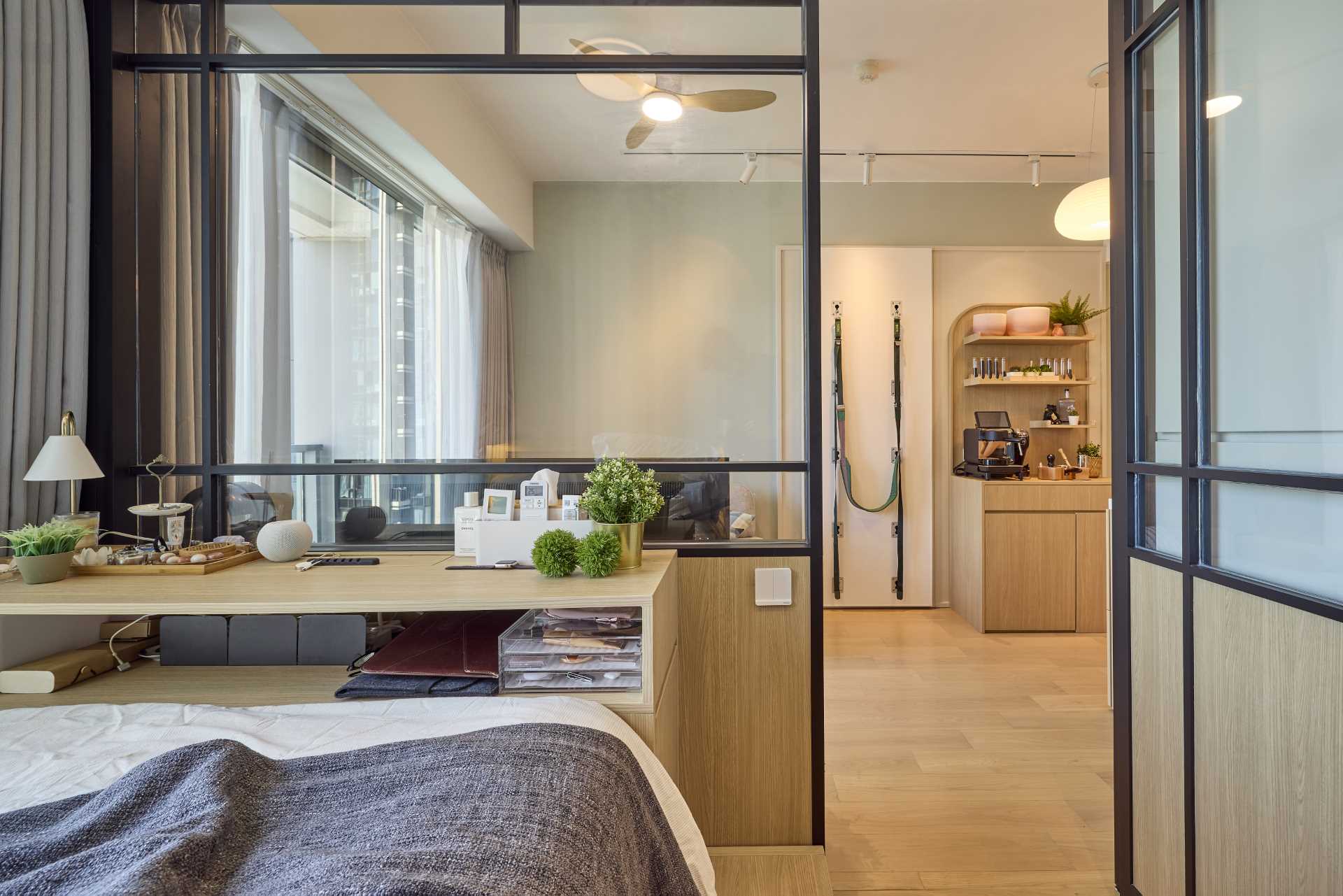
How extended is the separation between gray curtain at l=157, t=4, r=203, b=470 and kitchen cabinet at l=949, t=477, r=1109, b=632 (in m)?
3.77

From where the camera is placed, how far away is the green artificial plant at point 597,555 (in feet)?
4.65

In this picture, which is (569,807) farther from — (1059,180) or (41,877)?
(1059,180)

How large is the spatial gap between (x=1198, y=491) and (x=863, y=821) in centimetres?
134

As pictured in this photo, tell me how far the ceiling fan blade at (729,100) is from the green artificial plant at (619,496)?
1027 mm

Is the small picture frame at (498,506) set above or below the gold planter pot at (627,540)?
above

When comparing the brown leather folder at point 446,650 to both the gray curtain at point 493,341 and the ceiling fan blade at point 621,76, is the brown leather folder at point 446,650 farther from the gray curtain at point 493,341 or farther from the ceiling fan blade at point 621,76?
the ceiling fan blade at point 621,76

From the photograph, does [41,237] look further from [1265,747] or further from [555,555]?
[1265,747]

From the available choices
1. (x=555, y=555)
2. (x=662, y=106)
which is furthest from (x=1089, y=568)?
(x=555, y=555)

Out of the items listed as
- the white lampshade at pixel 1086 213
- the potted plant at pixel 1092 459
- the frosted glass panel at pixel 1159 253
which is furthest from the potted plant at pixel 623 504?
the potted plant at pixel 1092 459

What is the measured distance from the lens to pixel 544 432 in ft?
6.23

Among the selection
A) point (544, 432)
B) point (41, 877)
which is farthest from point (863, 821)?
point (41, 877)

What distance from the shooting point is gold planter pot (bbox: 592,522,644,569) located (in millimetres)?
1530

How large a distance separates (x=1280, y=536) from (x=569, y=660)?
1.32 m

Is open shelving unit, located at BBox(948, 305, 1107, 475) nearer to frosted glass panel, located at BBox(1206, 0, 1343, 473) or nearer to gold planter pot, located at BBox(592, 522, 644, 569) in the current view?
frosted glass panel, located at BBox(1206, 0, 1343, 473)
